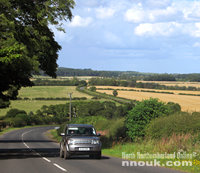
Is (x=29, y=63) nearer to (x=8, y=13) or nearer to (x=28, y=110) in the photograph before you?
(x=8, y=13)

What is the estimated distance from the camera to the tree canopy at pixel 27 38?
19.6 meters

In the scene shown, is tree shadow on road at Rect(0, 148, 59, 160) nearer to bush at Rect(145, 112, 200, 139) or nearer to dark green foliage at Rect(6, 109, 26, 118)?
bush at Rect(145, 112, 200, 139)

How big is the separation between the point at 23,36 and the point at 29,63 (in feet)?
10.9

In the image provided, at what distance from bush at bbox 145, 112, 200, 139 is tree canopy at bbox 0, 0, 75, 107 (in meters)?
8.13

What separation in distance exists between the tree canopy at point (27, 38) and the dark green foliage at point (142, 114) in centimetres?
1226

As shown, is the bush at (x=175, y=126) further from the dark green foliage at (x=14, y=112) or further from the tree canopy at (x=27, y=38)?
the dark green foliage at (x=14, y=112)

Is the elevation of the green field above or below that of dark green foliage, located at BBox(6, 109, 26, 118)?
above

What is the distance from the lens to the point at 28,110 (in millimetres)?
123312

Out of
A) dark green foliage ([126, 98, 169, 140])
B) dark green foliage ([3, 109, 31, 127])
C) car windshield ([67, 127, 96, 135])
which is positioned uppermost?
car windshield ([67, 127, 96, 135])

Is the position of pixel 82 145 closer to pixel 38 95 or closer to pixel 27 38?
pixel 27 38

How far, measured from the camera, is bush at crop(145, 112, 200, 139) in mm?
26594

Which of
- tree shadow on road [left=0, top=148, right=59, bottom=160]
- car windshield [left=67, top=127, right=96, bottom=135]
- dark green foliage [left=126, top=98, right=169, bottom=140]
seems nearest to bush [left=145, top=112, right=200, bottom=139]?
tree shadow on road [left=0, top=148, right=59, bottom=160]

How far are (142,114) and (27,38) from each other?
1721cm

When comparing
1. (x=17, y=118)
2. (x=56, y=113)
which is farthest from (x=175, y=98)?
(x=17, y=118)
